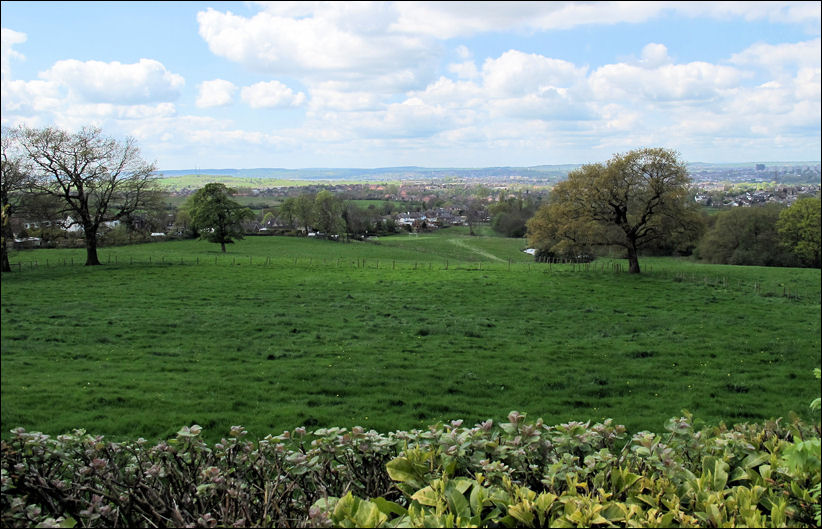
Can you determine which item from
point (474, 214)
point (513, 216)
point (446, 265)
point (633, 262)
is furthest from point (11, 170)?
point (513, 216)

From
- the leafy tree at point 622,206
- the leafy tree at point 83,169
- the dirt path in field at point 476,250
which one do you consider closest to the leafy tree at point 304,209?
the leafy tree at point 83,169

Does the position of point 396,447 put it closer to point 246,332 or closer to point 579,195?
point 246,332

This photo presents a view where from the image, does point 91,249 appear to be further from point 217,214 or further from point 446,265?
point 446,265

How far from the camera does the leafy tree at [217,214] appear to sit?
50.5 ft

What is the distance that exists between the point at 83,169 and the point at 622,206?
89.0 ft

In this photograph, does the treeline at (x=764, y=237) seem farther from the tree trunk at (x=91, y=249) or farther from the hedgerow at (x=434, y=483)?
the tree trunk at (x=91, y=249)

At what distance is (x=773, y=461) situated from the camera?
127 inches

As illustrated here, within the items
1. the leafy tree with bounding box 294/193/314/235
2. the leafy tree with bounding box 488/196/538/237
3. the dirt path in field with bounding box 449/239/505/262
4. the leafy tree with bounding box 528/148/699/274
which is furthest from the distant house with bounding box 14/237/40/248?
the leafy tree with bounding box 488/196/538/237

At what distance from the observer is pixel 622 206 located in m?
30.1

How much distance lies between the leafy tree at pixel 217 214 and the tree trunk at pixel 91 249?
5.54 meters

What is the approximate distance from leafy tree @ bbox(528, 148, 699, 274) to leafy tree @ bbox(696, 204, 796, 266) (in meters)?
8.21

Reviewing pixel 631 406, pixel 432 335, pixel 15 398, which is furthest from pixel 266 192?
pixel 631 406

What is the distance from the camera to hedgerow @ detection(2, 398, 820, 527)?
2.58 metres

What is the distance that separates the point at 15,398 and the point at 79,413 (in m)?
1.62
